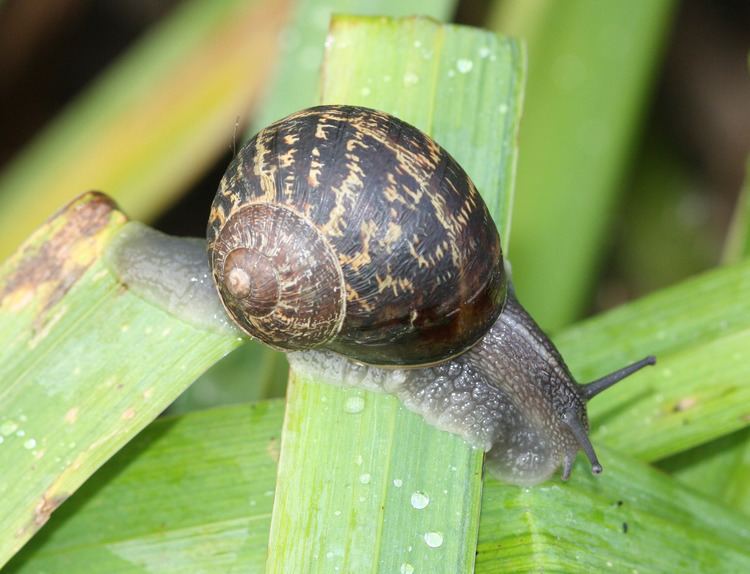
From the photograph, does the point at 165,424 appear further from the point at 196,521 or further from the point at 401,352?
the point at 401,352

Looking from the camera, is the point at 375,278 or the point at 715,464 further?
the point at 715,464

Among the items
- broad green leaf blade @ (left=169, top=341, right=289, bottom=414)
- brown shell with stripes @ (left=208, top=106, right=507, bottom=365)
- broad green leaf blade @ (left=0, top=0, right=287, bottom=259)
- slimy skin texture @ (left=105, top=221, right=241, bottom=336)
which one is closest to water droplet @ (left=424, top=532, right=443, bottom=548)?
brown shell with stripes @ (left=208, top=106, right=507, bottom=365)

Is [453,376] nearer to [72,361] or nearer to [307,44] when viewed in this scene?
[72,361]

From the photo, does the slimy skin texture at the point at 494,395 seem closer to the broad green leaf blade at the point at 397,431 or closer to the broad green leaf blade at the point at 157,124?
the broad green leaf blade at the point at 397,431

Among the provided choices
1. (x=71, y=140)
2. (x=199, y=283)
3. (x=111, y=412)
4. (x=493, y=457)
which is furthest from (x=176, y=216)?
(x=493, y=457)

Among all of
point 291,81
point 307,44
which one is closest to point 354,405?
point 291,81

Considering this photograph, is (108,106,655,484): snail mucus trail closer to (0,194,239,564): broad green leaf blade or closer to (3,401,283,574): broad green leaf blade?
(0,194,239,564): broad green leaf blade
